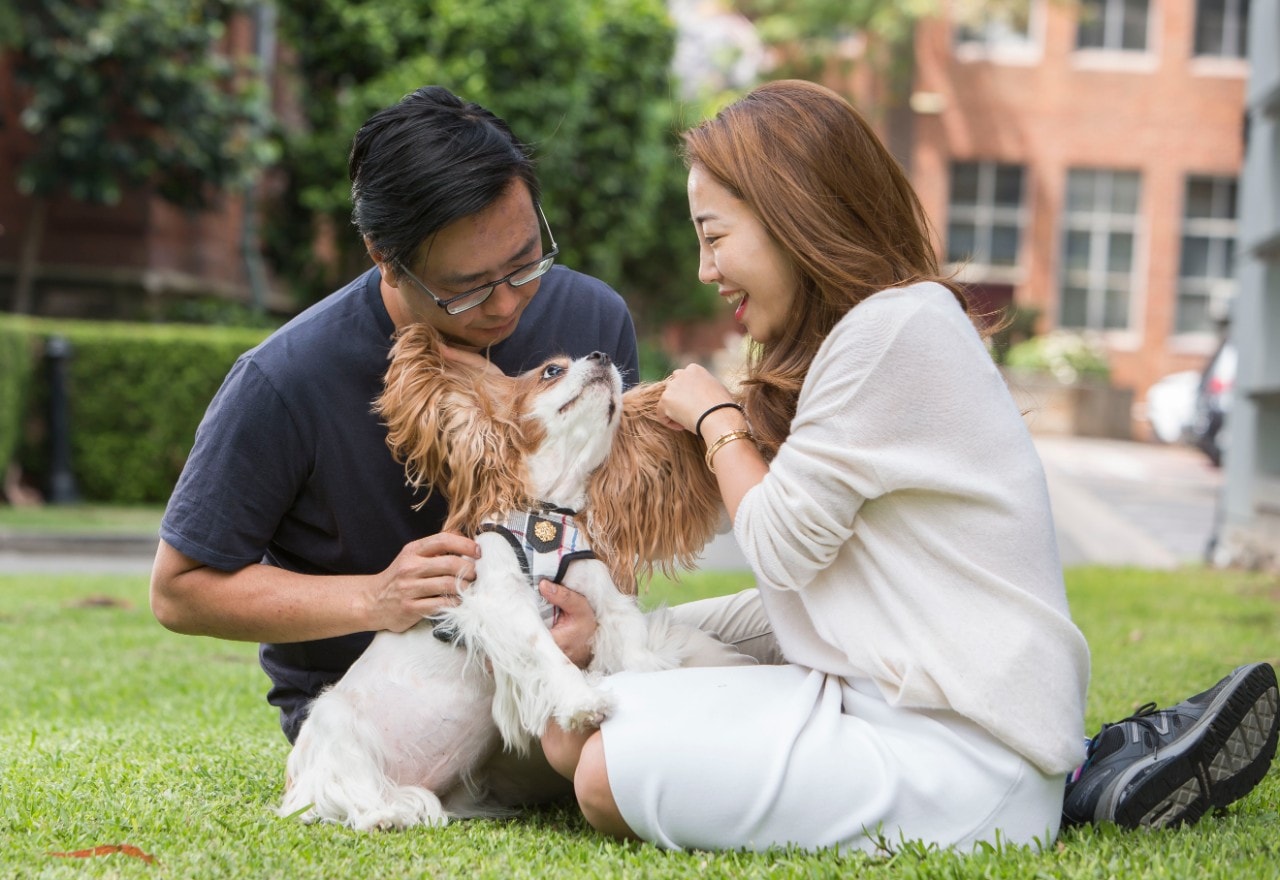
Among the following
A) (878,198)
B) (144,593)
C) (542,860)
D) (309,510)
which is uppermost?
(878,198)

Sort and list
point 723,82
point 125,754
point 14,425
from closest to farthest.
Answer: point 125,754 < point 14,425 < point 723,82

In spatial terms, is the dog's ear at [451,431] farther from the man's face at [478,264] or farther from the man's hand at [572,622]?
the man's hand at [572,622]

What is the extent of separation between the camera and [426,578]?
9.59 ft

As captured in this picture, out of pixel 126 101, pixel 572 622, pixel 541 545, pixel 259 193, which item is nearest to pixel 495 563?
pixel 541 545

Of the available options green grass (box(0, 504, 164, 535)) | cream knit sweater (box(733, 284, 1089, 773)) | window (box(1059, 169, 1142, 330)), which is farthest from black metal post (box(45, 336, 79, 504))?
window (box(1059, 169, 1142, 330))

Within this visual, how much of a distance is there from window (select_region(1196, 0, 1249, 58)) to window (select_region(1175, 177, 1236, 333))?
256 centimetres

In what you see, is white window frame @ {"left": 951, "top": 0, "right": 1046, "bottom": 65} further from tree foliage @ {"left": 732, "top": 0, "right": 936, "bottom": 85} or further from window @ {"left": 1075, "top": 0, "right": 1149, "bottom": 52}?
tree foliage @ {"left": 732, "top": 0, "right": 936, "bottom": 85}

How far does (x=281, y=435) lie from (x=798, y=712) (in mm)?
1311

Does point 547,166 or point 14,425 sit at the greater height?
point 547,166

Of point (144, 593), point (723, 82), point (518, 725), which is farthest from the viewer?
point (723, 82)

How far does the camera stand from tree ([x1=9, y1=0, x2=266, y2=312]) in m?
12.6

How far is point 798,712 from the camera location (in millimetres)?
2727


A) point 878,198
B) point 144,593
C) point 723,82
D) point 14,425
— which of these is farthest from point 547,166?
point 878,198

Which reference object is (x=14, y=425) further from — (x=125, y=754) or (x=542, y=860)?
(x=542, y=860)
